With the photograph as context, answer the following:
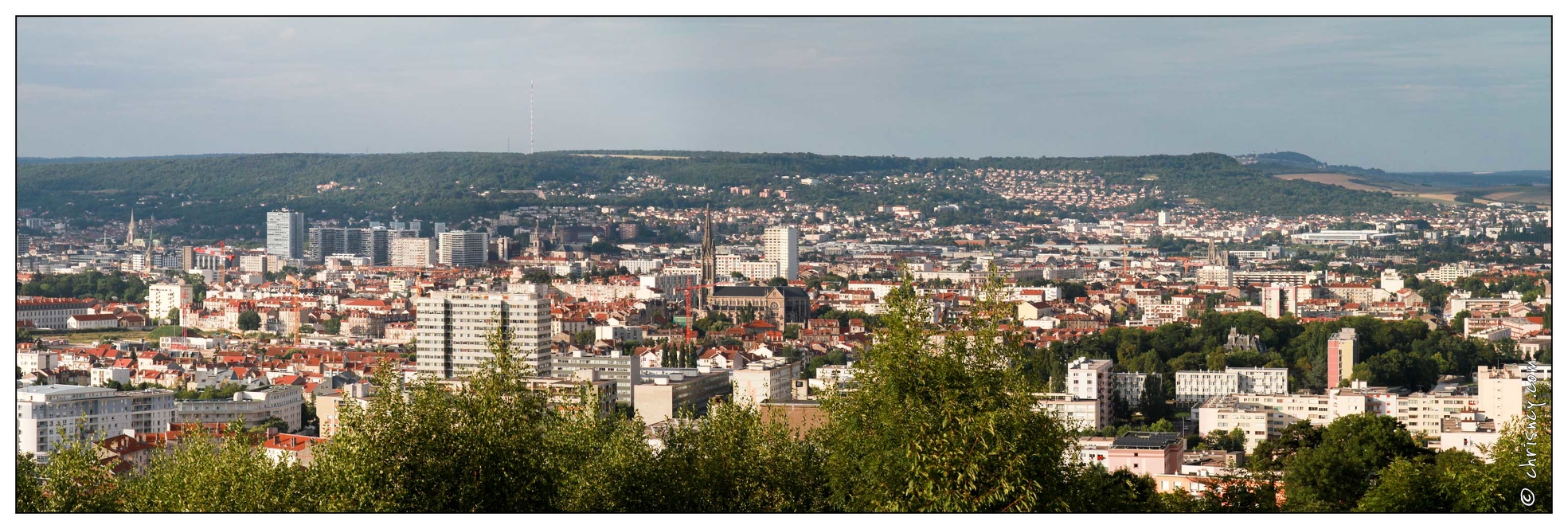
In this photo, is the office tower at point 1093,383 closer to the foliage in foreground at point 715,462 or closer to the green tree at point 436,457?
the foliage in foreground at point 715,462

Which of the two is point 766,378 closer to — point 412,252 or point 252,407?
point 252,407

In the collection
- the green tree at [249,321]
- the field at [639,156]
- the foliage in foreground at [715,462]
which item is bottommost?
the green tree at [249,321]

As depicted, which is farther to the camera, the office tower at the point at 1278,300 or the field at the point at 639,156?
the field at the point at 639,156

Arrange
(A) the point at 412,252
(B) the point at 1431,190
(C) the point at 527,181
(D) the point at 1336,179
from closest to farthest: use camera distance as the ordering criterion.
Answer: (B) the point at 1431,190 → (D) the point at 1336,179 → (A) the point at 412,252 → (C) the point at 527,181

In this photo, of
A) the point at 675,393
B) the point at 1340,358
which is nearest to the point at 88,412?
the point at 675,393

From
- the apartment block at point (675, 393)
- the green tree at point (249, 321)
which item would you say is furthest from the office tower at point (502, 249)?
the apartment block at point (675, 393)
